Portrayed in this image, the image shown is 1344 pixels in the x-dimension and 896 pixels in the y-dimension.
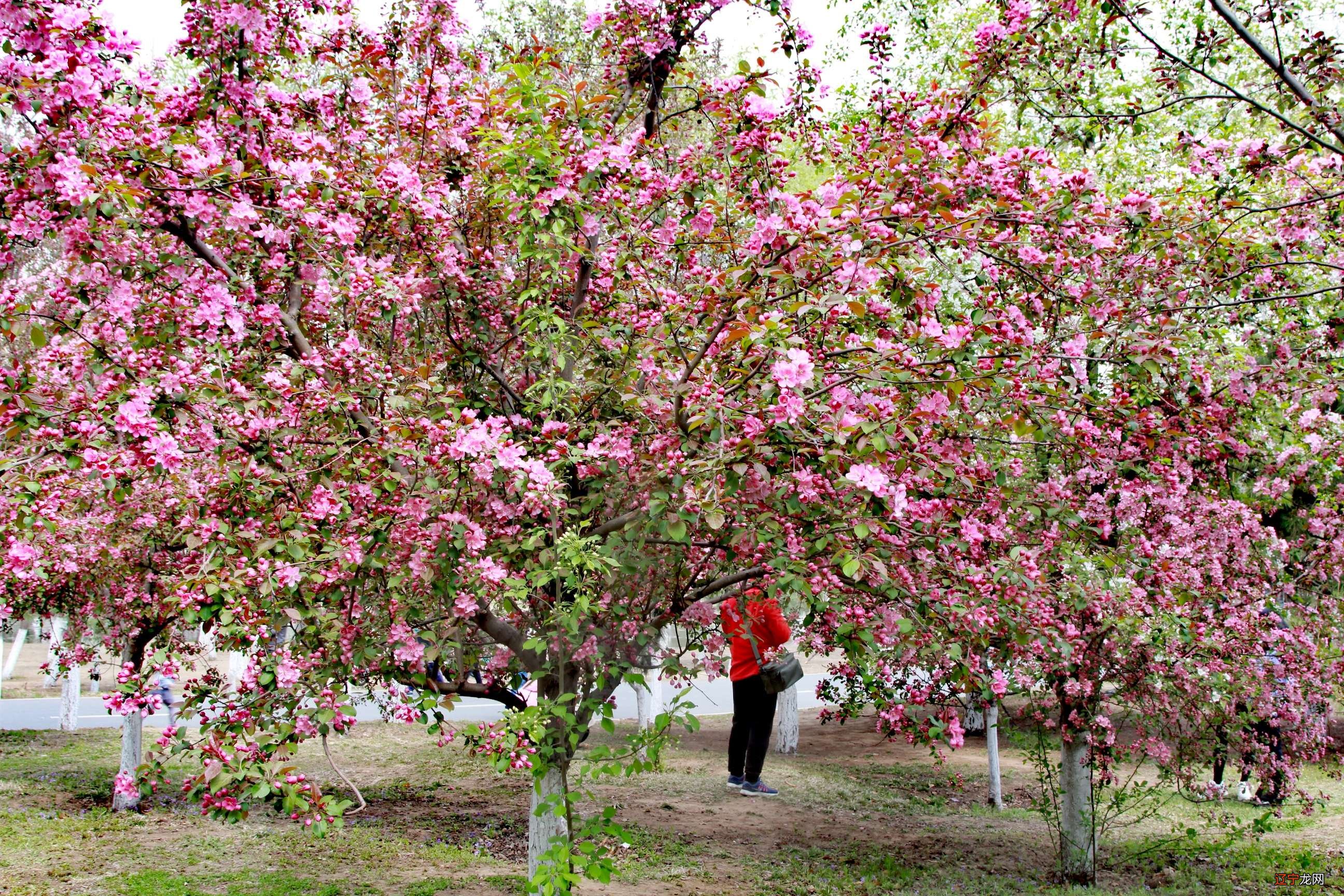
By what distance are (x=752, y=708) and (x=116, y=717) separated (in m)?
12.5

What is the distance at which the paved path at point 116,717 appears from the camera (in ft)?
49.3

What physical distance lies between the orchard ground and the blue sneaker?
0.43 feet

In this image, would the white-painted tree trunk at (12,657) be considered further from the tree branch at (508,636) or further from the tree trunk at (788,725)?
the tree branch at (508,636)

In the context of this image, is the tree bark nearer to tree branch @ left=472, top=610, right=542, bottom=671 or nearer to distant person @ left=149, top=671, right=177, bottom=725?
distant person @ left=149, top=671, right=177, bottom=725

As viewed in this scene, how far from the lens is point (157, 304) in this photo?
357cm

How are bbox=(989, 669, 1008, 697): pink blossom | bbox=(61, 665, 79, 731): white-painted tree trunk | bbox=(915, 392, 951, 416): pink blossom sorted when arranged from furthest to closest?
bbox=(61, 665, 79, 731): white-painted tree trunk → bbox=(989, 669, 1008, 697): pink blossom → bbox=(915, 392, 951, 416): pink blossom

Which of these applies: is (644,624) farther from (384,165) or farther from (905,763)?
(905,763)

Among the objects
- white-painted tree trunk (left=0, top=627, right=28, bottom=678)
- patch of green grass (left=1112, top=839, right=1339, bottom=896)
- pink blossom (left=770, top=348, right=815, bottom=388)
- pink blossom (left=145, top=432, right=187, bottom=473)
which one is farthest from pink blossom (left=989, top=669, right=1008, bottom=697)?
white-painted tree trunk (left=0, top=627, right=28, bottom=678)

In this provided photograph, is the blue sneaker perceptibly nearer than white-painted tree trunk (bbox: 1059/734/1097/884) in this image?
No

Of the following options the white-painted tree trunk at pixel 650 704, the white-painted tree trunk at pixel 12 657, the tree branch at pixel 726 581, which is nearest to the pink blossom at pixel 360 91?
the tree branch at pixel 726 581

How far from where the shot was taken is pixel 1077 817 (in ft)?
21.2

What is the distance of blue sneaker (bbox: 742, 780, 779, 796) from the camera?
858 cm

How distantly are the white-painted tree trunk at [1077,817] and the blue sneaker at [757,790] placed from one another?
109 inches

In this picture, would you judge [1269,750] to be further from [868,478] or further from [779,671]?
[868,478]
